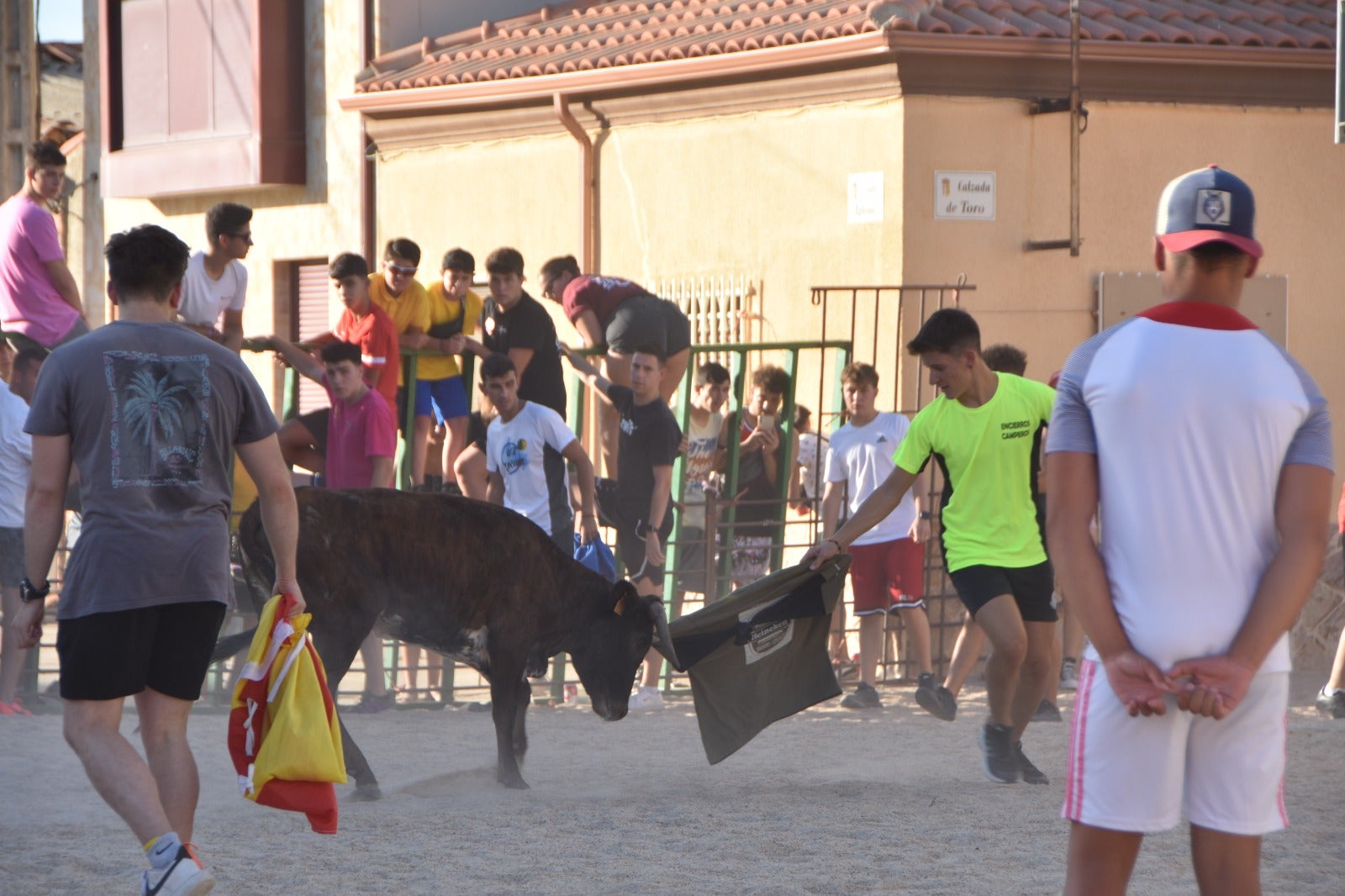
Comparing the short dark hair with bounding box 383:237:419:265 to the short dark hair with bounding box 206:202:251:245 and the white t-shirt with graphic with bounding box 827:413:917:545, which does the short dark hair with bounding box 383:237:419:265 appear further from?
the white t-shirt with graphic with bounding box 827:413:917:545

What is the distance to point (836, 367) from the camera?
1298cm

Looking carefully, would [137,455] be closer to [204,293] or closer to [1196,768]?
[1196,768]

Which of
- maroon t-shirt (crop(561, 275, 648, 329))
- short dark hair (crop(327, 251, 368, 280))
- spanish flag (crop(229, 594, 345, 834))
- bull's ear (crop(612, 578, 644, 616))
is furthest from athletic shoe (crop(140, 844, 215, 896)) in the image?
maroon t-shirt (crop(561, 275, 648, 329))

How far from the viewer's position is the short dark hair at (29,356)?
1025 cm

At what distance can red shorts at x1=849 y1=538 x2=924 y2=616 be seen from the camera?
11062 mm

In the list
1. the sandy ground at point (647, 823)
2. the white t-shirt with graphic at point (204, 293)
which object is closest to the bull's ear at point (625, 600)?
the sandy ground at point (647, 823)

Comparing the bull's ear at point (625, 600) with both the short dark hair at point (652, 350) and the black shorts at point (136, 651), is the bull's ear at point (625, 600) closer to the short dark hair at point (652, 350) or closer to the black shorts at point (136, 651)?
the short dark hair at point (652, 350)

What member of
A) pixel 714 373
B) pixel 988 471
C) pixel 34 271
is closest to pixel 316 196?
pixel 714 373

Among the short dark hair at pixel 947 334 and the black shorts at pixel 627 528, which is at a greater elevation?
the short dark hair at pixel 947 334

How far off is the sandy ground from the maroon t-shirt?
2.71 metres

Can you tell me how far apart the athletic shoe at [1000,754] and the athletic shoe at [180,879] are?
3.84m

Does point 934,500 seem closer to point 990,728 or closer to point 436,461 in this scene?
point 436,461

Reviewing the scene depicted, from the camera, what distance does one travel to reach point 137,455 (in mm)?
5047

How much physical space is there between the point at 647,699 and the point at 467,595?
8.71 ft
